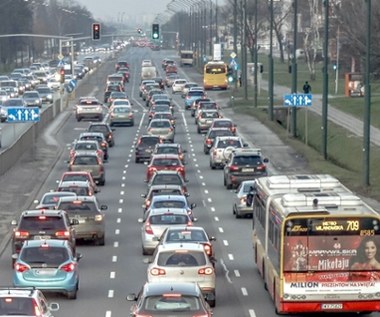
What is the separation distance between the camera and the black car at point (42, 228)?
36094mm

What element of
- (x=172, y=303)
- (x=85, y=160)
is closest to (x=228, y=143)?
(x=85, y=160)

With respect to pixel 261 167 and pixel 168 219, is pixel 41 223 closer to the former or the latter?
pixel 168 219

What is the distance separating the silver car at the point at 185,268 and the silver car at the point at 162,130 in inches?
1703

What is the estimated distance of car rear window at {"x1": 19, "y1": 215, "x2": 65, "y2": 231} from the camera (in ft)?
119

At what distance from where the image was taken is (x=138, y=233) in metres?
44.2

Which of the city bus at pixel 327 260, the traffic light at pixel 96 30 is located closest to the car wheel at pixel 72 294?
the city bus at pixel 327 260

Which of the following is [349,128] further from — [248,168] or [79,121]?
[248,168]

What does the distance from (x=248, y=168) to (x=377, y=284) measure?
27.1 m

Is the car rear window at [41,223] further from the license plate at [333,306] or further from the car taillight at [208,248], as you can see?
the license plate at [333,306]

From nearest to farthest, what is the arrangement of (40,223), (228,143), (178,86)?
(40,223) → (228,143) → (178,86)

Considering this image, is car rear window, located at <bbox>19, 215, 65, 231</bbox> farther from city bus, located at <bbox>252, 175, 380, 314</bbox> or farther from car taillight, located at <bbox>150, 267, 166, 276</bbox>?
city bus, located at <bbox>252, 175, 380, 314</bbox>

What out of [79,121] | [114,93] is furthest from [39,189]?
[114,93]

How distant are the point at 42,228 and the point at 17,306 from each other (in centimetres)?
1319

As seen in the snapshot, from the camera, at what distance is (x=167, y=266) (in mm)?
29953
